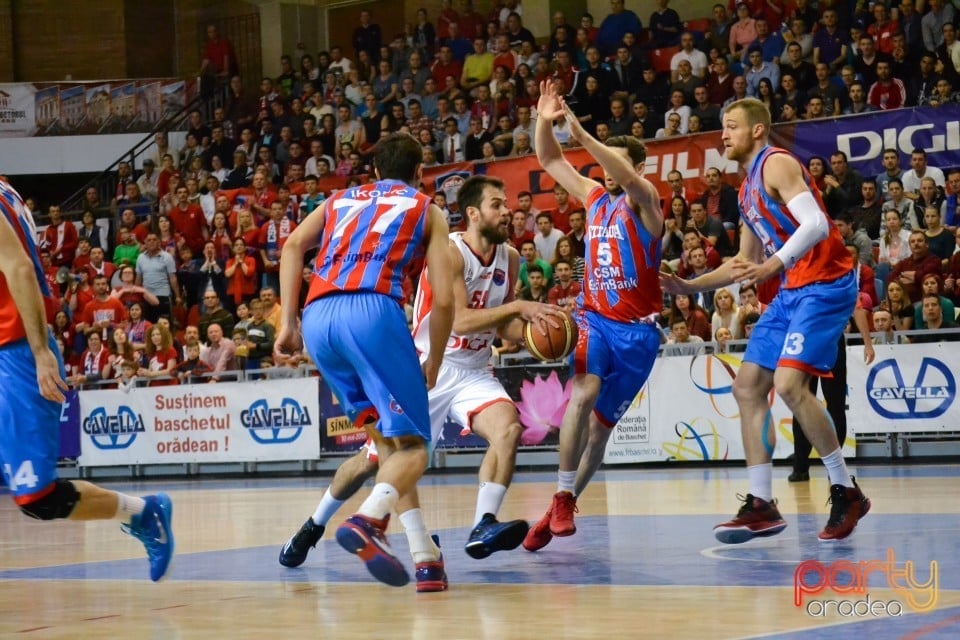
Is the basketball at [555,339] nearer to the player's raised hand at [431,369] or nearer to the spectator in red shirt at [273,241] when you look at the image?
the player's raised hand at [431,369]

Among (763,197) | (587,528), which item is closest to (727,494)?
(587,528)

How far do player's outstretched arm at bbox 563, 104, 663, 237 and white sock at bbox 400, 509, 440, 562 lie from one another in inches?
85.7

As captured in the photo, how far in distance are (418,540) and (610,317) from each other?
2.16 metres

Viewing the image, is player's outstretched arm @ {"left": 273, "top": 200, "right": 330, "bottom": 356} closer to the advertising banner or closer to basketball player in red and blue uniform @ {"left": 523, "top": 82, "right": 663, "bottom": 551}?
basketball player in red and blue uniform @ {"left": 523, "top": 82, "right": 663, "bottom": 551}

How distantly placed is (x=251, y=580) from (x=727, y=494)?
16.5ft

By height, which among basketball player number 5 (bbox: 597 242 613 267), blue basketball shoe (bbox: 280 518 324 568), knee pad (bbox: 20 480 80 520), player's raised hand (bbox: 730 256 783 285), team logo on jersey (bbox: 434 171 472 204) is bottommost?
blue basketball shoe (bbox: 280 518 324 568)

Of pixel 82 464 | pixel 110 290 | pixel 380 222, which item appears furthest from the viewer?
pixel 110 290

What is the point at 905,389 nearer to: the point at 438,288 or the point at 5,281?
the point at 438,288

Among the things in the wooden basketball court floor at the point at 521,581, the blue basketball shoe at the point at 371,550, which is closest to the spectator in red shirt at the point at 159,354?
the wooden basketball court floor at the point at 521,581

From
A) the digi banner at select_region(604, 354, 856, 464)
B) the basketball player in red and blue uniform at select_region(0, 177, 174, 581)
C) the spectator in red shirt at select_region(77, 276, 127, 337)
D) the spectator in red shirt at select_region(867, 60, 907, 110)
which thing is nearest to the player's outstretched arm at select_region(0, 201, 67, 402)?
the basketball player in red and blue uniform at select_region(0, 177, 174, 581)

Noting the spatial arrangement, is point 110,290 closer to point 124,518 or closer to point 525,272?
point 525,272

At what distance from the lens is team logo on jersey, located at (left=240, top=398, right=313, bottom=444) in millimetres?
16391

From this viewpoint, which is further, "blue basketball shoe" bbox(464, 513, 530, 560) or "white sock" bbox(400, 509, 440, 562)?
"blue basketball shoe" bbox(464, 513, 530, 560)

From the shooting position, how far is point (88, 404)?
18281 mm
